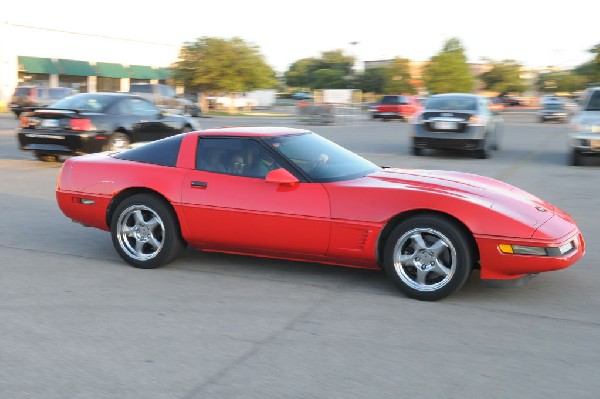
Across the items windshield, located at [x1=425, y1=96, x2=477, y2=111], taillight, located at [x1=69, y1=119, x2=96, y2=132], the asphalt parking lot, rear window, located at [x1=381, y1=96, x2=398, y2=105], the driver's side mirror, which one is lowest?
the asphalt parking lot

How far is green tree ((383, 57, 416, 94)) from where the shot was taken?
84812 mm

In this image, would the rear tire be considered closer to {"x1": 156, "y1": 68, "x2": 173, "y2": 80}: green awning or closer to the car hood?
the car hood

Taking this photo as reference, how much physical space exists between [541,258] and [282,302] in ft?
6.03

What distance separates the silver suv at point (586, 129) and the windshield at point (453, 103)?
8.38 ft

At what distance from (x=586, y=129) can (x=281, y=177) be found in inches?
426

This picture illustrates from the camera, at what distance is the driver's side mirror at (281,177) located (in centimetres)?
544

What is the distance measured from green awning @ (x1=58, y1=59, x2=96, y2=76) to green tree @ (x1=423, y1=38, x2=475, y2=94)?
116ft

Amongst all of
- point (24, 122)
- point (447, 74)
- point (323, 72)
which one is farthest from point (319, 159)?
point (323, 72)

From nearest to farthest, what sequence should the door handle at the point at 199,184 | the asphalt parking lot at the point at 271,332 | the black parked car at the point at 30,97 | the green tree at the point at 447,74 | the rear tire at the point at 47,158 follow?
the asphalt parking lot at the point at 271,332 < the door handle at the point at 199,184 < the rear tire at the point at 47,158 < the black parked car at the point at 30,97 < the green tree at the point at 447,74

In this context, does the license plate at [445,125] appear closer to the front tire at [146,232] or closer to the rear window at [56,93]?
the front tire at [146,232]

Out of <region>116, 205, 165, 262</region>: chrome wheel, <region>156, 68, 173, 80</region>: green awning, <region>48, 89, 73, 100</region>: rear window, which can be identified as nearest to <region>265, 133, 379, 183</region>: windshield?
<region>116, 205, 165, 262</region>: chrome wheel

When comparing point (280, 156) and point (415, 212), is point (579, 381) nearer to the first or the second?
point (415, 212)

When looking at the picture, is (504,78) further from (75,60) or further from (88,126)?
(88,126)

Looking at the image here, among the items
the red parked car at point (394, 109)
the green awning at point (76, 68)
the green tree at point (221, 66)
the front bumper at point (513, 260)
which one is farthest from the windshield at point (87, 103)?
the green awning at point (76, 68)
